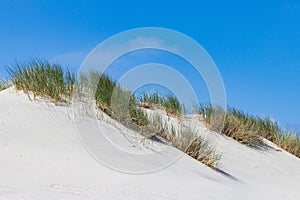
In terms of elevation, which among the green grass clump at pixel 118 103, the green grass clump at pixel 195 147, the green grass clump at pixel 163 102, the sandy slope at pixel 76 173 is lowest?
the sandy slope at pixel 76 173

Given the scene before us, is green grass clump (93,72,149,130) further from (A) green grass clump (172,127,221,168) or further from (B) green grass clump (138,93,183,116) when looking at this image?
(B) green grass clump (138,93,183,116)

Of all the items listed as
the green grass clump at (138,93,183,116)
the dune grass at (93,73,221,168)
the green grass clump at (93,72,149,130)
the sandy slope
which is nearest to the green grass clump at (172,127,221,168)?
the dune grass at (93,73,221,168)

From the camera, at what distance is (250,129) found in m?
12.0

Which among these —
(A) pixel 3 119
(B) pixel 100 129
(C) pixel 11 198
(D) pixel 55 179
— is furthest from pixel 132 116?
(C) pixel 11 198

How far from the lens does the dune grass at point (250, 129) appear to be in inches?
442

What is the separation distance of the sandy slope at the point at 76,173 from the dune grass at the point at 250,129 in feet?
6.38

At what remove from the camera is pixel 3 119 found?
6.86 metres

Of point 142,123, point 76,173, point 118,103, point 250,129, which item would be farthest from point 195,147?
point 250,129

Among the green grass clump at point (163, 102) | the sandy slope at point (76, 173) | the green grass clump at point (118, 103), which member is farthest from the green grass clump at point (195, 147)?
the green grass clump at point (163, 102)

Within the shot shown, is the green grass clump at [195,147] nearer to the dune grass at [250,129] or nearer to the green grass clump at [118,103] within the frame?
the green grass clump at [118,103]

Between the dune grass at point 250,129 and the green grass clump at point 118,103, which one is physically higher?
the dune grass at point 250,129

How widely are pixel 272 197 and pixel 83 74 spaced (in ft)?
16.3

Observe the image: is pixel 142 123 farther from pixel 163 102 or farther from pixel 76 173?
pixel 76 173

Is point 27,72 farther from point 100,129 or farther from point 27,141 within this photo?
point 27,141
